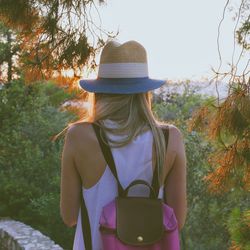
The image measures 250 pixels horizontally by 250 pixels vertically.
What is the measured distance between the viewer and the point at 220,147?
3.56 m

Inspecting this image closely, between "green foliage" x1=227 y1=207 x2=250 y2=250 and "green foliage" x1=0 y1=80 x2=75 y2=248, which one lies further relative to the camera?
"green foliage" x1=0 y1=80 x2=75 y2=248

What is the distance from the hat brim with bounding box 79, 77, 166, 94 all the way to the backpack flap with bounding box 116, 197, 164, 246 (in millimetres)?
353

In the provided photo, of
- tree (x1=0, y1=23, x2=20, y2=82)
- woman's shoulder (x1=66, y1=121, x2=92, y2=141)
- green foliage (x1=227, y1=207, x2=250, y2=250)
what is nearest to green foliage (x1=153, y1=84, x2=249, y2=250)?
tree (x1=0, y1=23, x2=20, y2=82)

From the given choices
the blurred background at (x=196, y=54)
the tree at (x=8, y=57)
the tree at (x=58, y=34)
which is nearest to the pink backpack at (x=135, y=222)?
the blurred background at (x=196, y=54)

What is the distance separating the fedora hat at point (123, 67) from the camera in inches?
91.0

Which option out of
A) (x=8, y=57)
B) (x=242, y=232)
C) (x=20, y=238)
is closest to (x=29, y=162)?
(x=8, y=57)

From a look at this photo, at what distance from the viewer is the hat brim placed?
224cm

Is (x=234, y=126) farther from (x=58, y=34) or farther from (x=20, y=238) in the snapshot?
(x=20, y=238)

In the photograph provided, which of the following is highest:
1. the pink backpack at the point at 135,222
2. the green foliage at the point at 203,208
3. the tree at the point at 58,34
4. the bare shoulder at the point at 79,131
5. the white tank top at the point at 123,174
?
the tree at the point at 58,34

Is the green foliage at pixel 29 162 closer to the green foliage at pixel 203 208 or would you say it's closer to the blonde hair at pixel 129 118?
the green foliage at pixel 203 208

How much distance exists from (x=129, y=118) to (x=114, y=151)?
0.12m

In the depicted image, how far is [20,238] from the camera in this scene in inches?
285

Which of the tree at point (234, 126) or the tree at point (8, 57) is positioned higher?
the tree at point (8, 57)

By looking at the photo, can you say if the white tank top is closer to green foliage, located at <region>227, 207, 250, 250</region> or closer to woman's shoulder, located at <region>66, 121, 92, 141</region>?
woman's shoulder, located at <region>66, 121, 92, 141</region>
